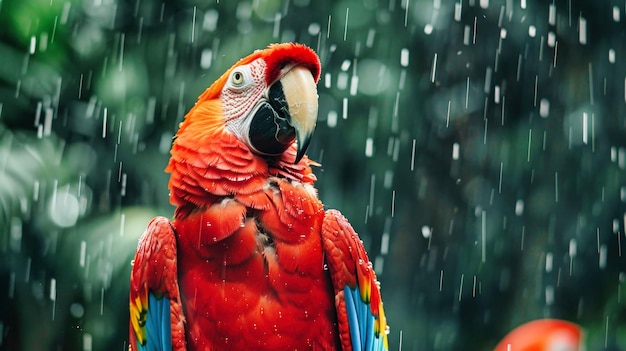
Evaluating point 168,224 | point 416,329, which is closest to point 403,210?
point 416,329

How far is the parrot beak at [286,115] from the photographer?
160cm

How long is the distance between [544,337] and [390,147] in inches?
44.2

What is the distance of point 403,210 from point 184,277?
72.9 inches

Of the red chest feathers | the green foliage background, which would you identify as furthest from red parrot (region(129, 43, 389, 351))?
the green foliage background

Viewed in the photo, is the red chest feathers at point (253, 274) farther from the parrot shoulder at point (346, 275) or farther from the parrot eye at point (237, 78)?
the parrot eye at point (237, 78)

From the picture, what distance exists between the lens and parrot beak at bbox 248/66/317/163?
62.9 inches

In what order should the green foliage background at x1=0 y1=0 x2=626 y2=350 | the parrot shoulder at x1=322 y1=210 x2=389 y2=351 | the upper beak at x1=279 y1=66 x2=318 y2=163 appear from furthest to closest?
the green foliage background at x1=0 y1=0 x2=626 y2=350 < the parrot shoulder at x1=322 y1=210 x2=389 y2=351 < the upper beak at x1=279 y1=66 x2=318 y2=163

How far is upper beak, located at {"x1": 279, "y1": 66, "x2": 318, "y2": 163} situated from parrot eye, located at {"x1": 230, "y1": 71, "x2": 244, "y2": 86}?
0.41ft

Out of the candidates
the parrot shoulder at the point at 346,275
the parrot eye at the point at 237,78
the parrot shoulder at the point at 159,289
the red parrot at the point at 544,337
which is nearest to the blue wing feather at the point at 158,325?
the parrot shoulder at the point at 159,289

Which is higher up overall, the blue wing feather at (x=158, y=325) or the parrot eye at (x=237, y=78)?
the parrot eye at (x=237, y=78)

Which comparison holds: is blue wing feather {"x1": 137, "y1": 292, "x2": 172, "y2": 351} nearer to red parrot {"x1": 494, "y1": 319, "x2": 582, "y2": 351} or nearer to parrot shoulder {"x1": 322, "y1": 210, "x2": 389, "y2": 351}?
parrot shoulder {"x1": 322, "y1": 210, "x2": 389, "y2": 351}

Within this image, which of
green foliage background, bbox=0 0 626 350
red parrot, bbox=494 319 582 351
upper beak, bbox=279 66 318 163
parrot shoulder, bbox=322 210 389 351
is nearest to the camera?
upper beak, bbox=279 66 318 163

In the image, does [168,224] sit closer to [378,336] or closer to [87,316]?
[378,336]

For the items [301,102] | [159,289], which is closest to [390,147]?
[301,102]
